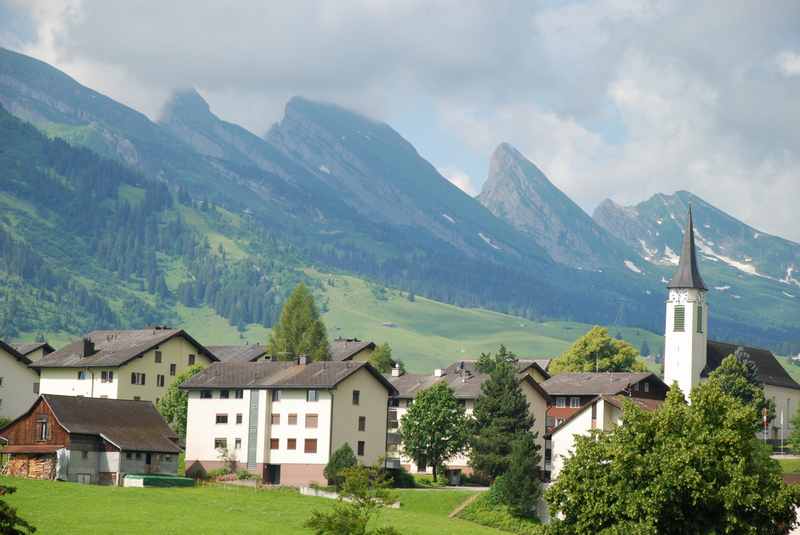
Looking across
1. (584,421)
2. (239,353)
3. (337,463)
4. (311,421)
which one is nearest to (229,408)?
(311,421)

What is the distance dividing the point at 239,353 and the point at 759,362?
2520 inches

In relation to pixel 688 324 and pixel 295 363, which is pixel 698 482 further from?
pixel 688 324

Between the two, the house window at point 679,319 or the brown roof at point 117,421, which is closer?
the brown roof at point 117,421

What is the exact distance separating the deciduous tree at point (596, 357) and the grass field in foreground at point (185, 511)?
3108 inches

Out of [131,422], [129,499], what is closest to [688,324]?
[131,422]

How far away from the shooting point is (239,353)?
15788 centimetres

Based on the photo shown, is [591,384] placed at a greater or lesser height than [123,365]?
lesser

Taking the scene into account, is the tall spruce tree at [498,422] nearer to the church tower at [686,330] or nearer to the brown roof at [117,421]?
the brown roof at [117,421]

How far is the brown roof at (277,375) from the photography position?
110 m

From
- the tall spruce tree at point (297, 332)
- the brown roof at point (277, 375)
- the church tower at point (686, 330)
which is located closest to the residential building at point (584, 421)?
the brown roof at point (277, 375)

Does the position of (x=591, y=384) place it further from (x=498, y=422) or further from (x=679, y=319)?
(x=679, y=319)

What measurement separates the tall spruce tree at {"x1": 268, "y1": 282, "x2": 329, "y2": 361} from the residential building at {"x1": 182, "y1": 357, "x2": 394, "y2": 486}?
46.9 m

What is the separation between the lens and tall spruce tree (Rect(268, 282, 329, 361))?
165m

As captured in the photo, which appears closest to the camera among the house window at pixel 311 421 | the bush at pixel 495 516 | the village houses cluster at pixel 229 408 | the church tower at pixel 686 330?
the bush at pixel 495 516
